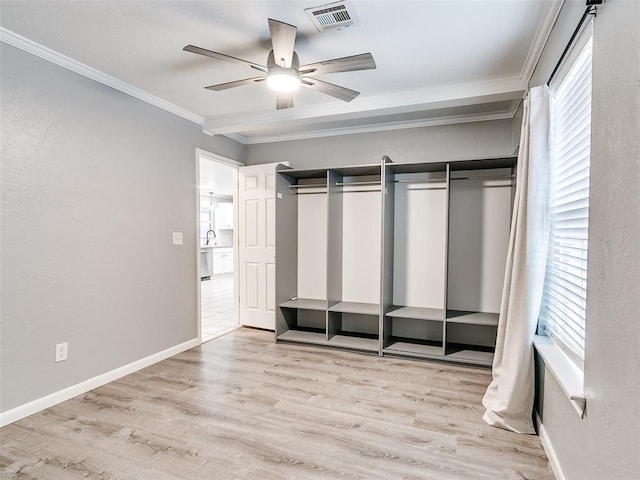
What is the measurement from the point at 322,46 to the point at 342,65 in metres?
0.41

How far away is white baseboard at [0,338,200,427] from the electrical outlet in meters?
0.24

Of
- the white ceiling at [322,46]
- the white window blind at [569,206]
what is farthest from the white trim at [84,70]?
the white window blind at [569,206]

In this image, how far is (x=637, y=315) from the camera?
3.56 ft

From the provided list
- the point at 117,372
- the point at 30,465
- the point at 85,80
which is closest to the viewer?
the point at 30,465

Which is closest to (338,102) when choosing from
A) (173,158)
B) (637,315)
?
(173,158)

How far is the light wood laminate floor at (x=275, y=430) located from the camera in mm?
1944

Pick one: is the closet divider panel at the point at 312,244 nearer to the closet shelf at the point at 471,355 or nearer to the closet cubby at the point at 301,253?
the closet cubby at the point at 301,253

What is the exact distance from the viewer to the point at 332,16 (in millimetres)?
2104

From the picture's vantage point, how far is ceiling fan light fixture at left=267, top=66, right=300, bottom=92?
2.26m

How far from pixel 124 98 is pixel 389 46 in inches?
90.0

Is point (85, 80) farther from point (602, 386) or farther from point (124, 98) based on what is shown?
point (602, 386)

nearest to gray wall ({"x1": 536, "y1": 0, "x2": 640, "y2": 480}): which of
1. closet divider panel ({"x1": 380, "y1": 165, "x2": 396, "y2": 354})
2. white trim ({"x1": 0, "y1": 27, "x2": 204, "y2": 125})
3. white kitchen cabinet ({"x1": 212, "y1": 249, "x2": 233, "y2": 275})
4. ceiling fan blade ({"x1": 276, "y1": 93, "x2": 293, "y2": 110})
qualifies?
ceiling fan blade ({"x1": 276, "y1": 93, "x2": 293, "y2": 110})

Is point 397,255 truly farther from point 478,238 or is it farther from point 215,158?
point 215,158

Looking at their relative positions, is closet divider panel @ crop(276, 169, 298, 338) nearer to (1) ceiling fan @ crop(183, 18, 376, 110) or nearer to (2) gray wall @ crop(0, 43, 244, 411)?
(2) gray wall @ crop(0, 43, 244, 411)
